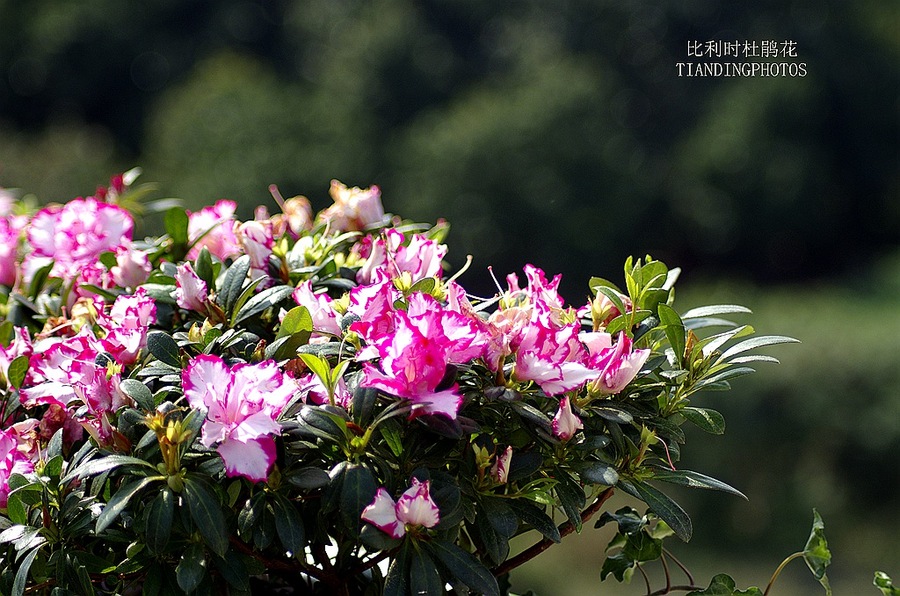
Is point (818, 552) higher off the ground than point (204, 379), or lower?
lower

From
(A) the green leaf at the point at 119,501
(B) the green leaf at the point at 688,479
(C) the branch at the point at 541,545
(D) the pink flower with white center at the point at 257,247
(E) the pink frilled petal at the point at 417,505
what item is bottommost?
(C) the branch at the point at 541,545

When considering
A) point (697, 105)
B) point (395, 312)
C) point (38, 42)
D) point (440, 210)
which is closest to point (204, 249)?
point (395, 312)

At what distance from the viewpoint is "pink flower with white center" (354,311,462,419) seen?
71 cm

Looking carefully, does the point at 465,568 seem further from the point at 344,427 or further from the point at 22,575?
the point at 22,575

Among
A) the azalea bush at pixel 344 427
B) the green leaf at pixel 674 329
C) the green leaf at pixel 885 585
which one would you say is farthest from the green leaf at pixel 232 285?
the green leaf at pixel 885 585

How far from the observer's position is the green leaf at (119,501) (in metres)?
0.71

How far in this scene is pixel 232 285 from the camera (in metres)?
0.91

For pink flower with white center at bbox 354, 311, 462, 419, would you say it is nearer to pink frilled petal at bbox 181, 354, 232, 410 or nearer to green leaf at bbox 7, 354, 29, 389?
pink frilled petal at bbox 181, 354, 232, 410

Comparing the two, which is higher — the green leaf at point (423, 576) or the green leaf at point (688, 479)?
the green leaf at point (423, 576)

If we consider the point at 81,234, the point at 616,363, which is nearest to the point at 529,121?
the point at 81,234

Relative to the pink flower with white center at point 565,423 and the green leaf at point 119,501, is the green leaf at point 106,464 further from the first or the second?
the pink flower with white center at point 565,423

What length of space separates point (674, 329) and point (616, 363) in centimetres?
8

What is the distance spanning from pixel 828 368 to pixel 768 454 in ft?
2.54

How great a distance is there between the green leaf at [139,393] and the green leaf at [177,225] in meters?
0.31
